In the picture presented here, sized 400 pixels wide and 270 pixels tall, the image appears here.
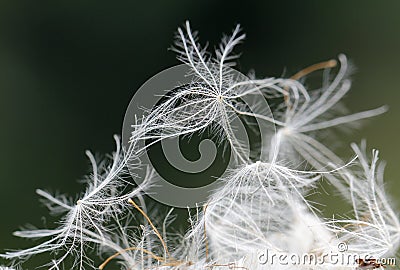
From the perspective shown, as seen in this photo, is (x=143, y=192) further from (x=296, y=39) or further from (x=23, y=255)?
(x=296, y=39)

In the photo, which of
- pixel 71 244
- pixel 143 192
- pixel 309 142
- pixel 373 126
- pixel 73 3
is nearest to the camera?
pixel 71 244

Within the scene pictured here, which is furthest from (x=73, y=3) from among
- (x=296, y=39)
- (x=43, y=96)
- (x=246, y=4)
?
(x=296, y=39)

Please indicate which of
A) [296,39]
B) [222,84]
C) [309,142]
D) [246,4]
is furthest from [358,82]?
[222,84]

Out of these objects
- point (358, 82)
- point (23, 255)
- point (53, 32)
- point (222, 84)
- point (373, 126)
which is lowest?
point (23, 255)

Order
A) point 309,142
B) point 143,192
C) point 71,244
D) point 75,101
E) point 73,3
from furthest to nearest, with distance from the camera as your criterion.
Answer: point 73,3 < point 75,101 < point 309,142 < point 143,192 < point 71,244

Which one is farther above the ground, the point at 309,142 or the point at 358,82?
the point at 358,82

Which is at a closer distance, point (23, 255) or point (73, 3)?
point (23, 255)
